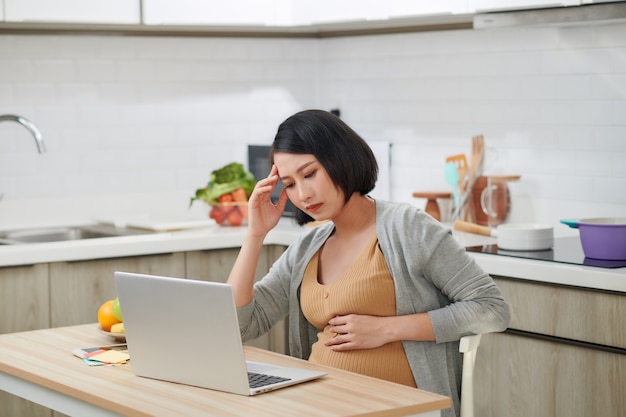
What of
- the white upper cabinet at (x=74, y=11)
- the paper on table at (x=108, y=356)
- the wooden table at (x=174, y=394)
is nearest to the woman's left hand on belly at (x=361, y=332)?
the wooden table at (x=174, y=394)

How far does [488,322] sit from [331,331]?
379 millimetres

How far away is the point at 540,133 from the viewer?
417 cm

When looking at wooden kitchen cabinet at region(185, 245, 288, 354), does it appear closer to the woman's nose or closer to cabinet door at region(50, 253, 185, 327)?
cabinet door at region(50, 253, 185, 327)

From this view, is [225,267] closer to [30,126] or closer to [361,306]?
[30,126]

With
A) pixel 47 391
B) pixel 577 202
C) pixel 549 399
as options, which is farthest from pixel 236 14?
pixel 47 391

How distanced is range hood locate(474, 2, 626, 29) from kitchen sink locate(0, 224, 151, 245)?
160 cm

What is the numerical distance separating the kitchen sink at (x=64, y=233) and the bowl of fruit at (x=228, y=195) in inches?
12.4

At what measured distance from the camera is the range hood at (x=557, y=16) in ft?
11.3

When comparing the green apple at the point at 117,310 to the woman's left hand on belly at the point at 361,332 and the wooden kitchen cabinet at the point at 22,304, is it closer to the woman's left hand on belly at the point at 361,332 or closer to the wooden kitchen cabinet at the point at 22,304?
the woman's left hand on belly at the point at 361,332

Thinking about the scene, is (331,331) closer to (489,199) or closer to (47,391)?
(47,391)

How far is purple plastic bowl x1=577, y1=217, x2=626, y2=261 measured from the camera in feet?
10.7

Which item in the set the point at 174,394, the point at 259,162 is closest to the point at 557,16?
the point at 259,162

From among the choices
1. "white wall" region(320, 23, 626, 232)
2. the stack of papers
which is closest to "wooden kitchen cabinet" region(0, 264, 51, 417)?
the stack of papers

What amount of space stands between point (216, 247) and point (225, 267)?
0.10 meters
